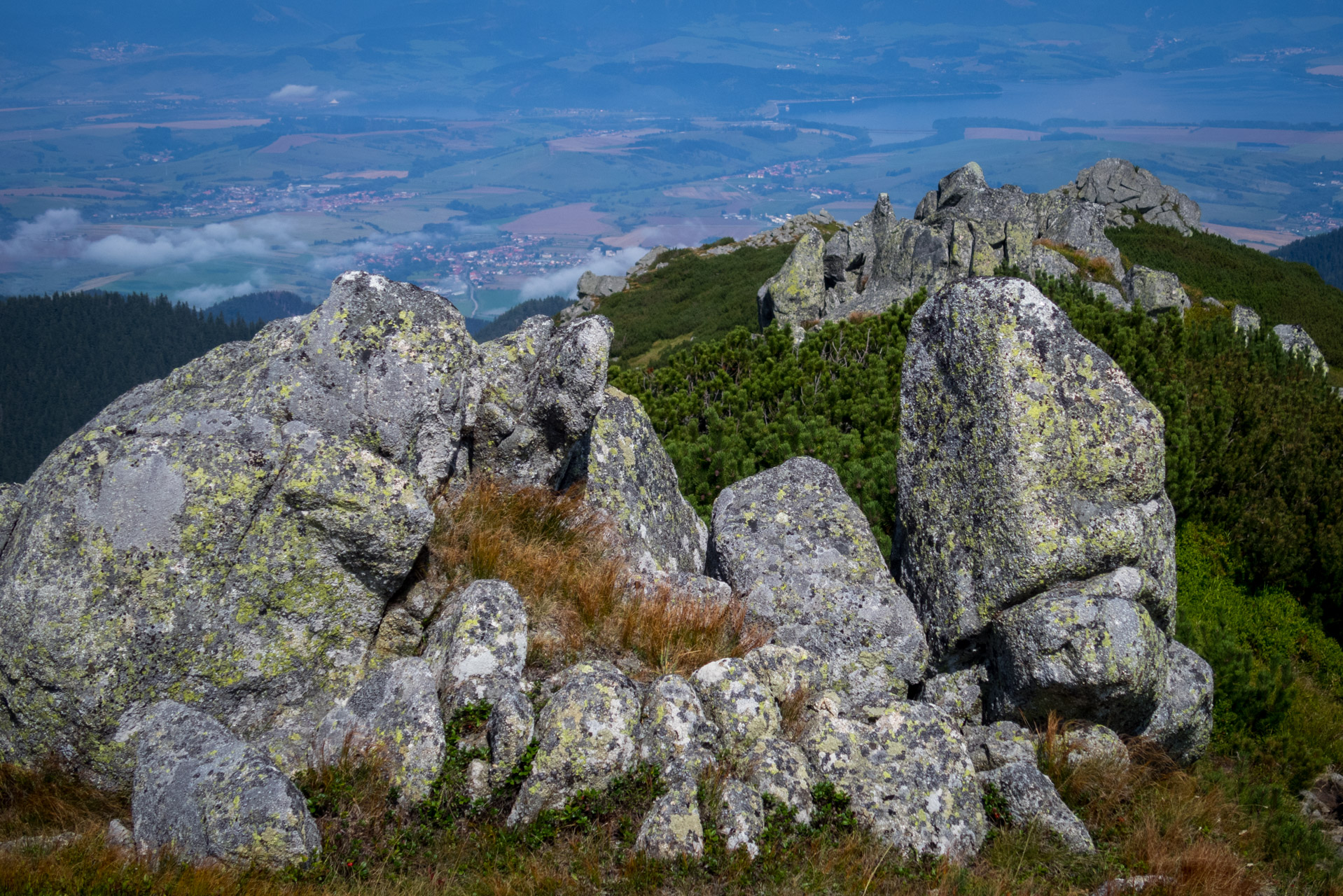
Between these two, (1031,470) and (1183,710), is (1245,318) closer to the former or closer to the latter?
(1183,710)

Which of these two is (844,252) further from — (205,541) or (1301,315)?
(205,541)

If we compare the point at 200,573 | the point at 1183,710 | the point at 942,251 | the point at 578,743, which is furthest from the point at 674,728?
the point at 942,251

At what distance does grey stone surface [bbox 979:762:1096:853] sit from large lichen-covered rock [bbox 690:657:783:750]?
6.57ft

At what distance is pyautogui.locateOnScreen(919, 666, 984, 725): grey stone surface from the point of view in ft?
24.7

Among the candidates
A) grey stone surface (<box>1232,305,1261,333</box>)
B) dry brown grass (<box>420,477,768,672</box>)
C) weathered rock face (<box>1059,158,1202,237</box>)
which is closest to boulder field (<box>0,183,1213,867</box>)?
dry brown grass (<box>420,477,768,672</box>)

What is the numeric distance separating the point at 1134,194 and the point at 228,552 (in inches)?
3367

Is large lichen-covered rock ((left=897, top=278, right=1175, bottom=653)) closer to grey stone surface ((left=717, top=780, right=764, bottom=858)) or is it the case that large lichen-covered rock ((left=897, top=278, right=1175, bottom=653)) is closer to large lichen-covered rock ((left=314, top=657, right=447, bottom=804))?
grey stone surface ((left=717, top=780, right=764, bottom=858))

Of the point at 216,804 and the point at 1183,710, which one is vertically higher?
the point at 216,804

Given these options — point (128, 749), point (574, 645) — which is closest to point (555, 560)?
point (574, 645)

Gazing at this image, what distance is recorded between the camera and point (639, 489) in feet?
32.7

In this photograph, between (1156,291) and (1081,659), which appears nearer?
(1081,659)

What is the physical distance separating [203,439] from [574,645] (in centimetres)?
397

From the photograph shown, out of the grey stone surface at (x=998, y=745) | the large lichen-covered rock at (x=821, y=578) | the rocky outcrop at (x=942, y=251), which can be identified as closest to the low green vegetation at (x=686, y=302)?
the rocky outcrop at (x=942, y=251)

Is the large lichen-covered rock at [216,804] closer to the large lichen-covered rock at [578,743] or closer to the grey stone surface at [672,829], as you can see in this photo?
the large lichen-covered rock at [578,743]
